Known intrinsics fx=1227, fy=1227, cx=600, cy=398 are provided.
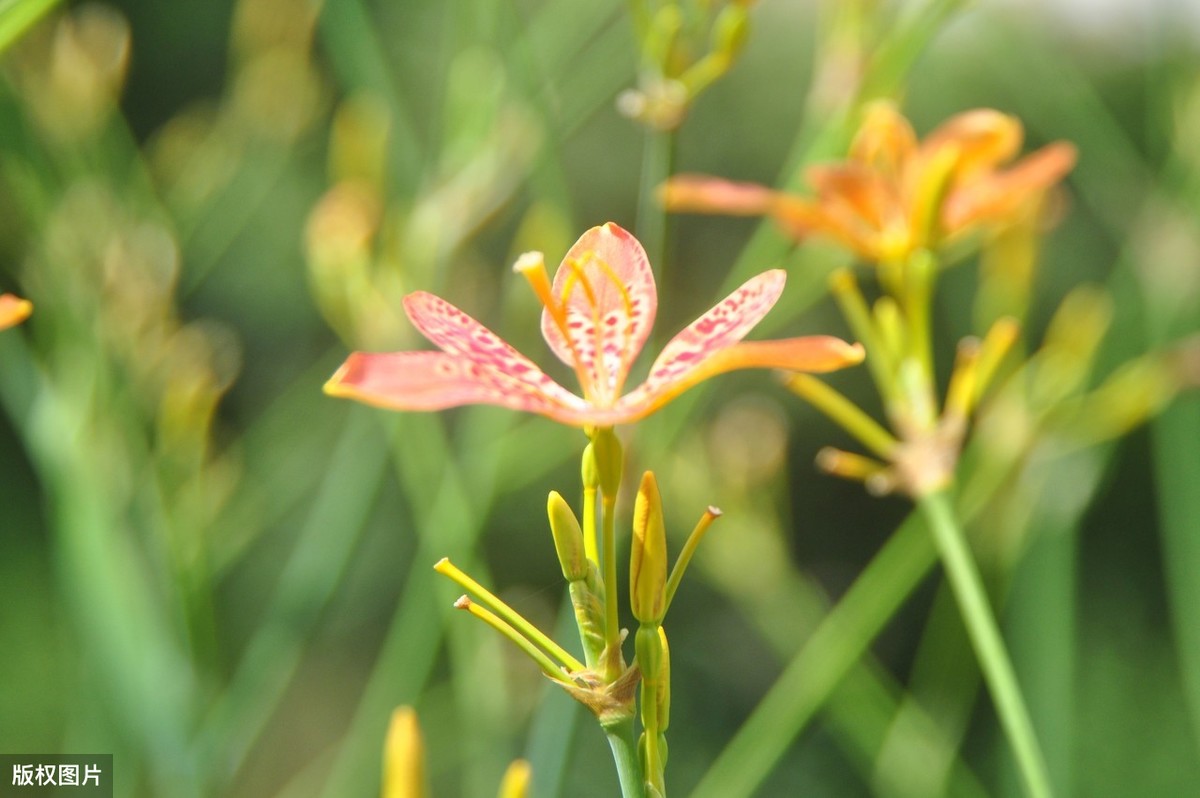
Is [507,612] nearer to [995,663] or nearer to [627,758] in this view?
[627,758]

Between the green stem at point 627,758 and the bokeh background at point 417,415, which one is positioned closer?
the green stem at point 627,758

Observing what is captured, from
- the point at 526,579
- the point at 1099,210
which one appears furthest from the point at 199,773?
the point at 526,579

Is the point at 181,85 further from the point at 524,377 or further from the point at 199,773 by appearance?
the point at 524,377

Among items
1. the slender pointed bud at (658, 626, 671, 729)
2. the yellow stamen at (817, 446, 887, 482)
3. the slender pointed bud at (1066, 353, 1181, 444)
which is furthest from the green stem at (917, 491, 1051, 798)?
the slender pointed bud at (1066, 353, 1181, 444)

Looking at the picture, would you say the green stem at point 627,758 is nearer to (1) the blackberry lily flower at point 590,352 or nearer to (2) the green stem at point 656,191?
(1) the blackberry lily flower at point 590,352

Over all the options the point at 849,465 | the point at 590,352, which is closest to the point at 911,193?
the point at 849,465

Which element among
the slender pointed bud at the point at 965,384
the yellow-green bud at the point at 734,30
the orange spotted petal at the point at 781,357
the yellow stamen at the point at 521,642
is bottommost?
the yellow stamen at the point at 521,642

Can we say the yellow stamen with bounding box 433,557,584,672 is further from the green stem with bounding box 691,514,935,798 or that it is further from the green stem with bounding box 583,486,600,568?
the green stem with bounding box 691,514,935,798

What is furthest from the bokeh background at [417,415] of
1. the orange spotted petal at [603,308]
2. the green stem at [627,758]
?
the green stem at [627,758]
